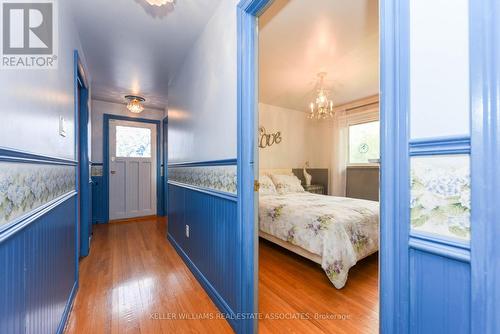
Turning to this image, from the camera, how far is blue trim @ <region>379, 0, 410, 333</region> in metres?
0.60

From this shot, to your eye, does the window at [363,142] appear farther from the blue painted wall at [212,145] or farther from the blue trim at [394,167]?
the blue trim at [394,167]

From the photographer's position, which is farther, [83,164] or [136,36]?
[83,164]

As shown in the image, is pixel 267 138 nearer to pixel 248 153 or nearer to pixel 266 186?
pixel 266 186

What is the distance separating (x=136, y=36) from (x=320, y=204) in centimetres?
275

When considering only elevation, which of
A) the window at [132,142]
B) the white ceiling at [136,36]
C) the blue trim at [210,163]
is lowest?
the blue trim at [210,163]

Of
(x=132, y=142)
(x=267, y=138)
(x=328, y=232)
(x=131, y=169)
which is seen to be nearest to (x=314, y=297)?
(x=328, y=232)

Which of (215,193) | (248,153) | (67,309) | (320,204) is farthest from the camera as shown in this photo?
(320,204)

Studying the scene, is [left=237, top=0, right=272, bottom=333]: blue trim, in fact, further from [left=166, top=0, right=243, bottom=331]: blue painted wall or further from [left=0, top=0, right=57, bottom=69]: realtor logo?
[left=0, top=0, right=57, bottom=69]: realtor logo

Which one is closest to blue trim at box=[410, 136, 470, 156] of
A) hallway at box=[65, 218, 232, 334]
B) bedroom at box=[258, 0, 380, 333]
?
bedroom at box=[258, 0, 380, 333]

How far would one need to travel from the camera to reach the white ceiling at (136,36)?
1.71 metres

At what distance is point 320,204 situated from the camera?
2.76 meters

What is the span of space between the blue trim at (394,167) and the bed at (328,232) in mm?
1394

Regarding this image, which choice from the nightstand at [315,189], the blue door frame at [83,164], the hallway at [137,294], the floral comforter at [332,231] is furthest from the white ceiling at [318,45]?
the hallway at [137,294]

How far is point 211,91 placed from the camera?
1.80 metres
